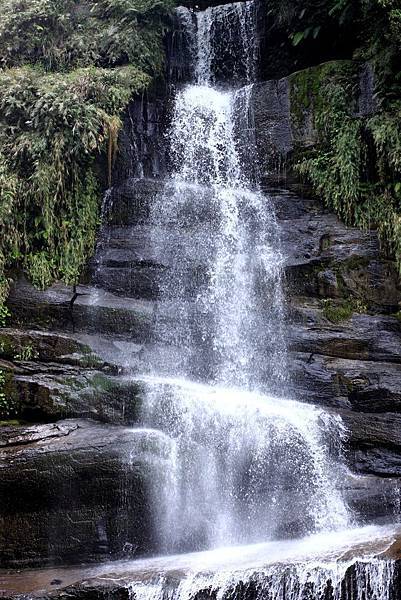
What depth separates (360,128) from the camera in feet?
41.0

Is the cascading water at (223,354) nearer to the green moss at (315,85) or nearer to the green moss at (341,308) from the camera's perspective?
the green moss at (341,308)

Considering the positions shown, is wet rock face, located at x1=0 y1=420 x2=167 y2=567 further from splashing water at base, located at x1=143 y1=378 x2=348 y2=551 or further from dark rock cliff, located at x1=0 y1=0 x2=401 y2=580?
splashing water at base, located at x1=143 y1=378 x2=348 y2=551

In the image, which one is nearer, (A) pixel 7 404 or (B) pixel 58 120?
(A) pixel 7 404

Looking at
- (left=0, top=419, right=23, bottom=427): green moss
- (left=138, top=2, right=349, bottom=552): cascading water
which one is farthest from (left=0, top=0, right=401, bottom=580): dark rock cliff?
(left=138, top=2, right=349, bottom=552): cascading water

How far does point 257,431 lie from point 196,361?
2210mm

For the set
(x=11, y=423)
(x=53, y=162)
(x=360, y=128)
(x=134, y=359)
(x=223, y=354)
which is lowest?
(x=11, y=423)

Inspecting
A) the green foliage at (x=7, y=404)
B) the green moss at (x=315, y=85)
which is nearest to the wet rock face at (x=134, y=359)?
the green foliage at (x=7, y=404)

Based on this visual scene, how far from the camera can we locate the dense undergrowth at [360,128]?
38.3 feet

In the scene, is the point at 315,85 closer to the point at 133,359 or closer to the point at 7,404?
the point at 133,359

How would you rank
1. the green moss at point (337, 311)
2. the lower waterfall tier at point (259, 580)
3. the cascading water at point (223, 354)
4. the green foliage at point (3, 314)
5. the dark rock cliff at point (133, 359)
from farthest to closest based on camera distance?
the green moss at point (337, 311), the green foliage at point (3, 314), the cascading water at point (223, 354), the dark rock cliff at point (133, 359), the lower waterfall tier at point (259, 580)

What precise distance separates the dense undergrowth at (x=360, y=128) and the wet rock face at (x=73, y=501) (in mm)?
6364

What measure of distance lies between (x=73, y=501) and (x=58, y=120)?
7.24 metres

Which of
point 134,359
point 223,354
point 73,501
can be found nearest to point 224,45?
point 223,354

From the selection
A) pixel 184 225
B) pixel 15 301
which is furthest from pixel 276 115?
pixel 15 301
